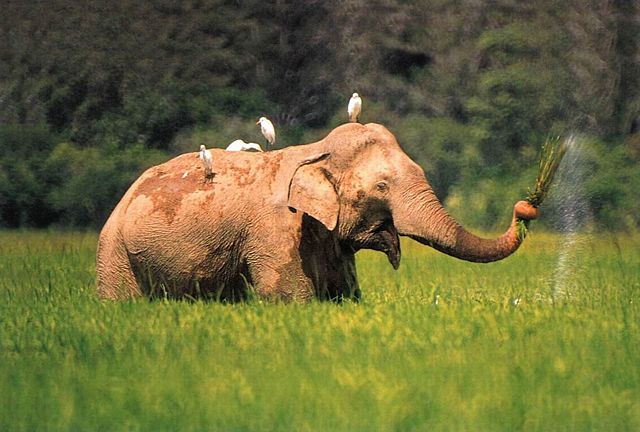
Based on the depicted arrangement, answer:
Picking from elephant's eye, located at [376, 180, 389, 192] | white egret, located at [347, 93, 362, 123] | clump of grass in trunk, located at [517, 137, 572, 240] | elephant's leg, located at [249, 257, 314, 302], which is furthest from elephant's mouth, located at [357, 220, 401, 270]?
white egret, located at [347, 93, 362, 123]

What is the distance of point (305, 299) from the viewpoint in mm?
8781

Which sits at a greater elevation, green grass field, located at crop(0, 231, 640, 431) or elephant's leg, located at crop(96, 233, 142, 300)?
elephant's leg, located at crop(96, 233, 142, 300)

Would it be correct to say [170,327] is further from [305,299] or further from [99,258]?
[99,258]

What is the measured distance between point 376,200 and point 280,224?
61cm

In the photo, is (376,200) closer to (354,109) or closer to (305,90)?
(354,109)

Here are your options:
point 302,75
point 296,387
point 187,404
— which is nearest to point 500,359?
point 296,387

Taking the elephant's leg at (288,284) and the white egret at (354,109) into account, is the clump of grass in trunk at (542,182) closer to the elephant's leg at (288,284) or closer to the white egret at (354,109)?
the elephant's leg at (288,284)

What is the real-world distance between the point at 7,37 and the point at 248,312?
41.5 feet

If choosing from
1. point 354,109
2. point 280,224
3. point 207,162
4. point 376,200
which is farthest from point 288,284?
point 354,109

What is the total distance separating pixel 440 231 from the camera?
8359 mm

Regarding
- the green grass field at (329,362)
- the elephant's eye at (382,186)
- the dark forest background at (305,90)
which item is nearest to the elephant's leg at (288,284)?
the green grass field at (329,362)

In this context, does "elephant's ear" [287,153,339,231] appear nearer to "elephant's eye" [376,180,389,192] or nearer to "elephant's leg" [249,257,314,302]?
"elephant's eye" [376,180,389,192]

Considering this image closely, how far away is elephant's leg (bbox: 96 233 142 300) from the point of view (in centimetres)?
944

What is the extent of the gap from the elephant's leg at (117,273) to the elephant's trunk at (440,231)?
1.88 m
